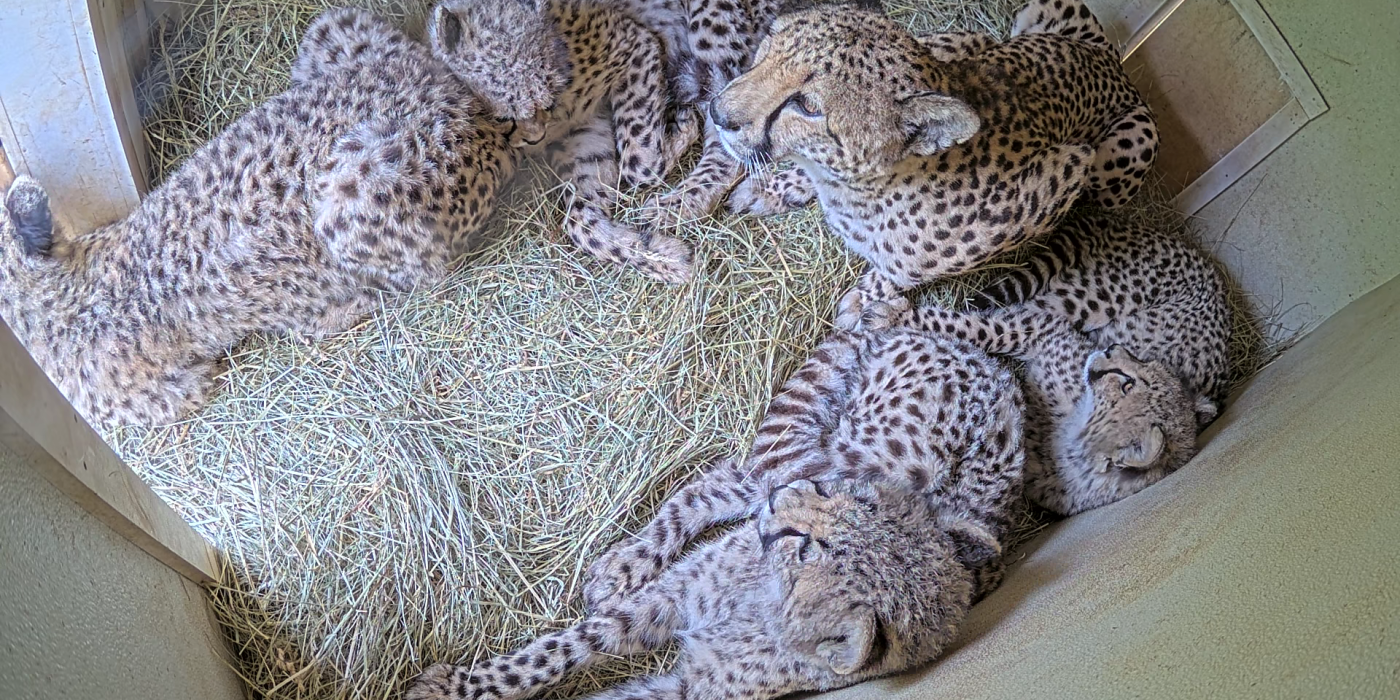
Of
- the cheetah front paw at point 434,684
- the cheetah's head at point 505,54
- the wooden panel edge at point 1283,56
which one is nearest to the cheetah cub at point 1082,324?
the wooden panel edge at point 1283,56

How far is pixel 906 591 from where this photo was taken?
2734mm

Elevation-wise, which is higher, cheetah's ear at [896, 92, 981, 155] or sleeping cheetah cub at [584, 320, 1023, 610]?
cheetah's ear at [896, 92, 981, 155]

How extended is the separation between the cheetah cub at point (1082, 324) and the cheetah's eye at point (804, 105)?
0.92m

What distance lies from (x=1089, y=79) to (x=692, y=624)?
2.52 m

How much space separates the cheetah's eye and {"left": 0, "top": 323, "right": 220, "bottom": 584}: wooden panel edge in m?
2.12

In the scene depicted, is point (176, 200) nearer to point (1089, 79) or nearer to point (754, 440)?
point (754, 440)

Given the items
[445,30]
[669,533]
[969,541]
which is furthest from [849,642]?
[445,30]

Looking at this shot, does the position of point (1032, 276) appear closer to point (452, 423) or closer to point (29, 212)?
point (452, 423)

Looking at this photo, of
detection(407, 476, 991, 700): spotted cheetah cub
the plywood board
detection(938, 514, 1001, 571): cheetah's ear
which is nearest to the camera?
detection(407, 476, 991, 700): spotted cheetah cub

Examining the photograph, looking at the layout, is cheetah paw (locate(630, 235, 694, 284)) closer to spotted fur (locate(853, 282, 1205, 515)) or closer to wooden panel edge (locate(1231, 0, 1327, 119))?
spotted fur (locate(853, 282, 1205, 515))

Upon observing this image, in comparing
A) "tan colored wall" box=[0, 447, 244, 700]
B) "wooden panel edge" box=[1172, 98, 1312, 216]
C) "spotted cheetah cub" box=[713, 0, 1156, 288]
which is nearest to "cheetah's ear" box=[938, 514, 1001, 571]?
"spotted cheetah cub" box=[713, 0, 1156, 288]

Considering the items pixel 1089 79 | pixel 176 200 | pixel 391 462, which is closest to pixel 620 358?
pixel 391 462

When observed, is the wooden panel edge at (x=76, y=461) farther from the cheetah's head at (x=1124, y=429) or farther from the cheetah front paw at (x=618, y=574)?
the cheetah's head at (x=1124, y=429)

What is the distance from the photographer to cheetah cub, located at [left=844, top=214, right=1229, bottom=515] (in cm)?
348
